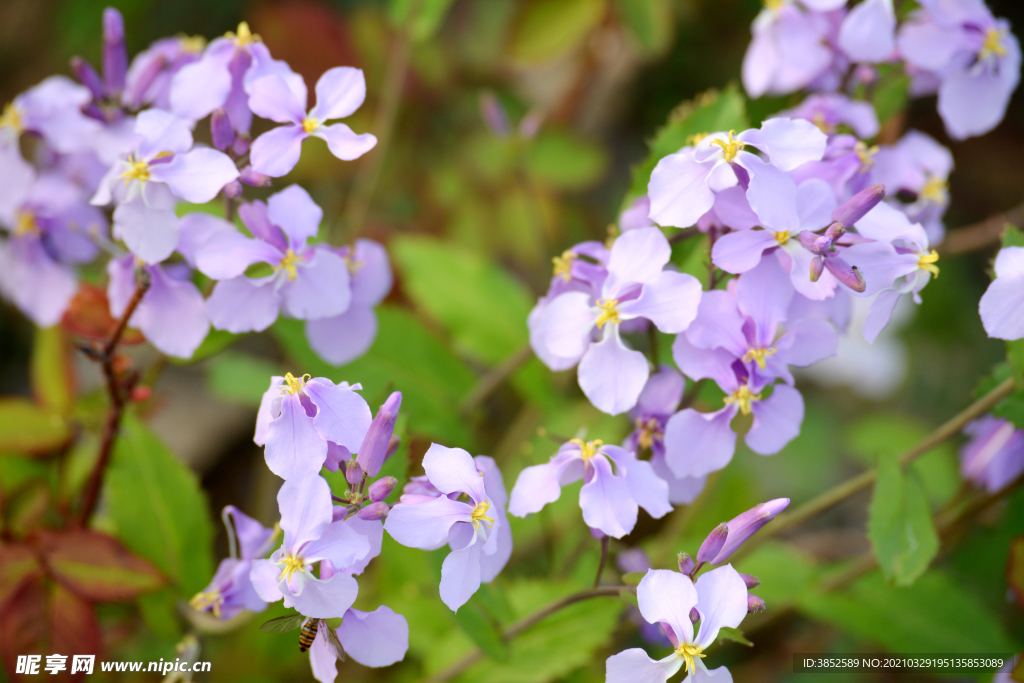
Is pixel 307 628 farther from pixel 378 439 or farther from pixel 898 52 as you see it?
pixel 898 52

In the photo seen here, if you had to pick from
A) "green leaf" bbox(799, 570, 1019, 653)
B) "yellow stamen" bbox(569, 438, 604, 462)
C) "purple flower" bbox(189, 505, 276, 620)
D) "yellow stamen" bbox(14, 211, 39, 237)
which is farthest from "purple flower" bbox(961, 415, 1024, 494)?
"yellow stamen" bbox(14, 211, 39, 237)

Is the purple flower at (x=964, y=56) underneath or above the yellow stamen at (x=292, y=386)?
above

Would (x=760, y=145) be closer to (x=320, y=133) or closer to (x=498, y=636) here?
(x=320, y=133)

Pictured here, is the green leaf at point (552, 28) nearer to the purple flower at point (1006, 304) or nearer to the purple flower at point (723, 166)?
the purple flower at point (723, 166)

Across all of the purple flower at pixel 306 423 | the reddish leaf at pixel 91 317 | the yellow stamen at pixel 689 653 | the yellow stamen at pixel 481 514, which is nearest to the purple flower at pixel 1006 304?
the yellow stamen at pixel 689 653

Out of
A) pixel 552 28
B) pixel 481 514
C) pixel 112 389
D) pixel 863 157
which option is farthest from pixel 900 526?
pixel 552 28

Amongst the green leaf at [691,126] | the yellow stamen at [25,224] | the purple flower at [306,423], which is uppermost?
the green leaf at [691,126]
